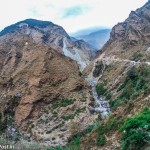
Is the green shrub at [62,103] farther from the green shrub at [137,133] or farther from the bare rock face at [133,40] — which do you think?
the green shrub at [137,133]

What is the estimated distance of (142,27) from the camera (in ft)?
452

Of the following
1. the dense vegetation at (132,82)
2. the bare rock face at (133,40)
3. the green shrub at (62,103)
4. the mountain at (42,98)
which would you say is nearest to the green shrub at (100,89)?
the dense vegetation at (132,82)

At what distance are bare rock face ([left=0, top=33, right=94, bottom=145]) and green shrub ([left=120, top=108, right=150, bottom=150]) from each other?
3182 centimetres

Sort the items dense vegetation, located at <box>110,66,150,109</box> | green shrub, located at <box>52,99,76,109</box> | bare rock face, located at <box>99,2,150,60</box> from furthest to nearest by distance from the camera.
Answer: bare rock face, located at <box>99,2,150,60</box> → dense vegetation, located at <box>110,66,150,109</box> → green shrub, located at <box>52,99,76,109</box>

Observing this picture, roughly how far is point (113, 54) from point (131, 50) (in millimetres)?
9426

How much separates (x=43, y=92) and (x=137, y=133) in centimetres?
4820

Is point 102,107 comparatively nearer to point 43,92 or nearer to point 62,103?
point 62,103

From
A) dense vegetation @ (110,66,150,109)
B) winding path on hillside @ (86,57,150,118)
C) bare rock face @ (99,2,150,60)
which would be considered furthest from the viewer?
bare rock face @ (99,2,150,60)

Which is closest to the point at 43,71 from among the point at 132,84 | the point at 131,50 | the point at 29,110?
the point at 29,110

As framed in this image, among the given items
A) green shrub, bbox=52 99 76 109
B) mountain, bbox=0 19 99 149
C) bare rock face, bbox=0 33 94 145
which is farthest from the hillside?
bare rock face, bbox=0 33 94 145

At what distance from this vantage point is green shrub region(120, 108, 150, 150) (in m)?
30.9

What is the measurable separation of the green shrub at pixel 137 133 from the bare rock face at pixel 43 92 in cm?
3182

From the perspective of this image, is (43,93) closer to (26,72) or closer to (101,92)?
(26,72)

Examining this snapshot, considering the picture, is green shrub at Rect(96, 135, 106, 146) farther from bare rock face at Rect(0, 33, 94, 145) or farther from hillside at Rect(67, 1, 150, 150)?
bare rock face at Rect(0, 33, 94, 145)
